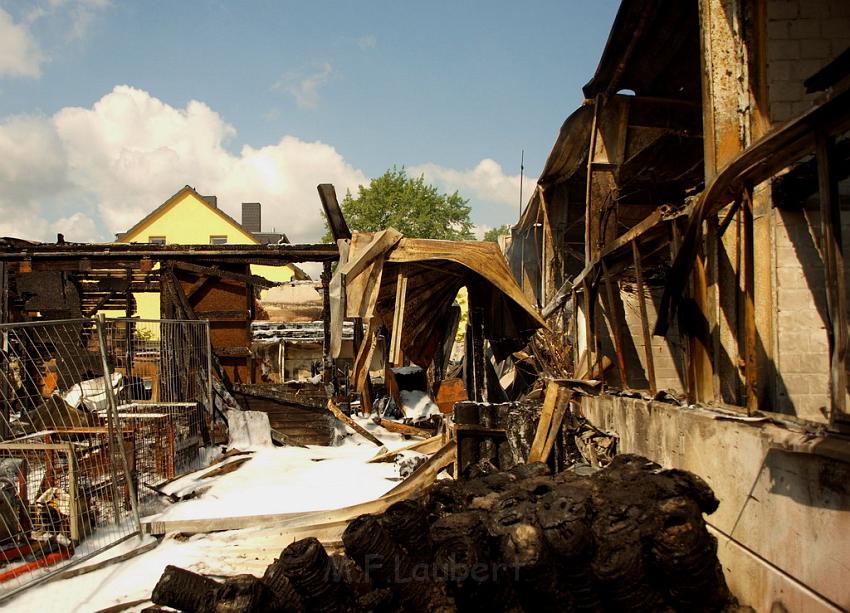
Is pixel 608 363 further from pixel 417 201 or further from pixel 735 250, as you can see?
pixel 417 201

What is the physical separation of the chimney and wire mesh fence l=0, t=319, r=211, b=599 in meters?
40.2

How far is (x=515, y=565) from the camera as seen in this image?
13.0 feet

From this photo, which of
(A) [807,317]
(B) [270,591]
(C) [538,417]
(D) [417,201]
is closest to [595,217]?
(C) [538,417]

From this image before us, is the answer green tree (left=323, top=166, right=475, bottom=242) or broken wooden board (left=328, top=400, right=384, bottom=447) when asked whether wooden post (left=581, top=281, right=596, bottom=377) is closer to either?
broken wooden board (left=328, top=400, right=384, bottom=447)

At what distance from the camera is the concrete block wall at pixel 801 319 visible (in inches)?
202

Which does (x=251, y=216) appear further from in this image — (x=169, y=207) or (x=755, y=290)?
(x=755, y=290)

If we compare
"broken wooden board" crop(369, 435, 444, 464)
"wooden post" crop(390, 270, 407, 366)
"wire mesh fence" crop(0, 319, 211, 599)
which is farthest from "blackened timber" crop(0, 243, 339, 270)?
"broken wooden board" crop(369, 435, 444, 464)

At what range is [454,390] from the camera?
14258 millimetres

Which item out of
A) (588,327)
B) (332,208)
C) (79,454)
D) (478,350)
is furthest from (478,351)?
(79,454)

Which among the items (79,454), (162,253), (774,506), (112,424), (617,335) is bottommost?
(774,506)

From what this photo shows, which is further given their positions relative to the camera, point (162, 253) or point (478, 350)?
point (162, 253)

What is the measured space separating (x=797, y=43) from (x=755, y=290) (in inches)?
Answer: 92.6

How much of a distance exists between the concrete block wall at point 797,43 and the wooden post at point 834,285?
232 centimetres

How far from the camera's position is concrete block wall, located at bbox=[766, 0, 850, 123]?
5.62 meters
